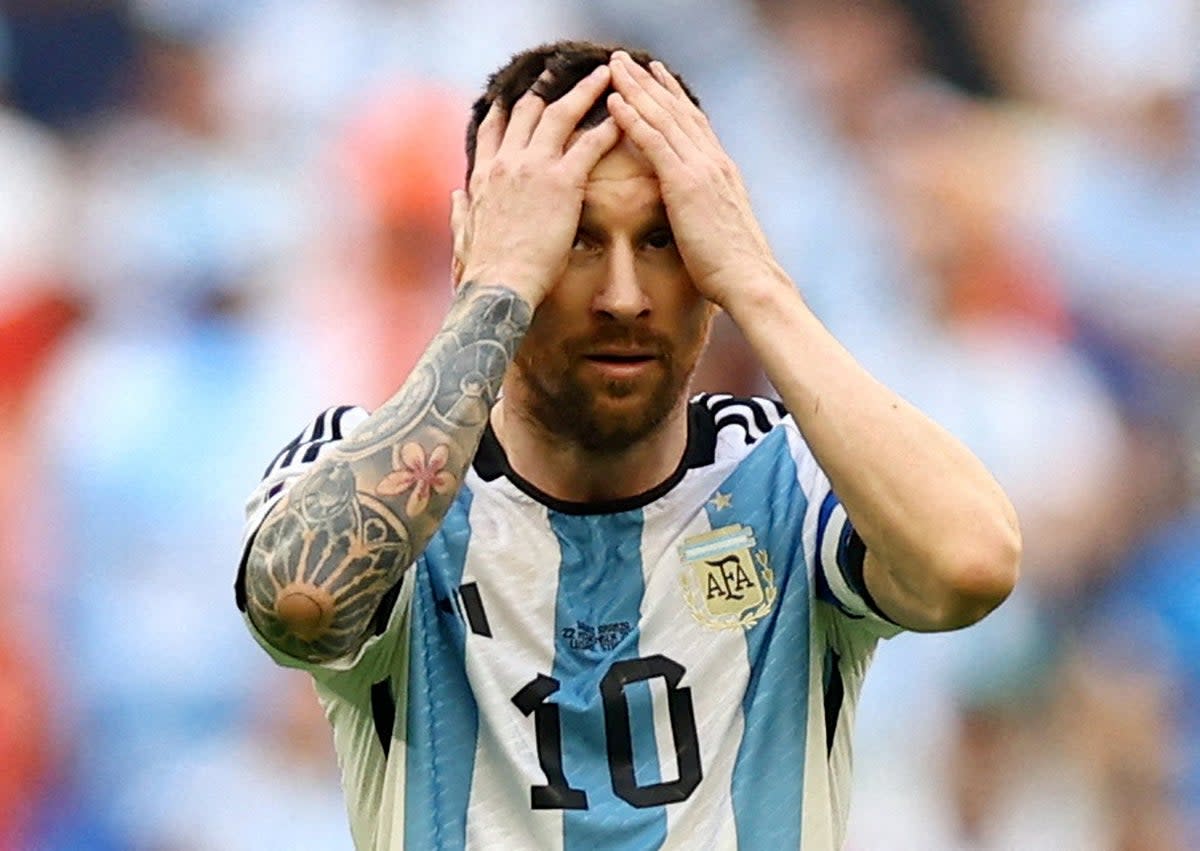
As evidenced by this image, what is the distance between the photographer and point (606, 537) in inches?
79.9

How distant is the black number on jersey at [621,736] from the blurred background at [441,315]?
4.99ft

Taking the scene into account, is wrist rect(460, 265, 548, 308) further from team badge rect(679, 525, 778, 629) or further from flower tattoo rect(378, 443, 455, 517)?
team badge rect(679, 525, 778, 629)

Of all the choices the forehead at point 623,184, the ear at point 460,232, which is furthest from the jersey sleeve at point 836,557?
the ear at point 460,232

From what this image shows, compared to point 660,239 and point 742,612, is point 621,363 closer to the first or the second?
point 660,239

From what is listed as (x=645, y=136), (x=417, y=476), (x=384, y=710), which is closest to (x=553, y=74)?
(x=645, y=136)

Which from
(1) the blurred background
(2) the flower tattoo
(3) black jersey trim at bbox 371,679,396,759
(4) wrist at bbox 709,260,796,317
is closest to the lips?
(4) wrist at bbox 709,260,796,317

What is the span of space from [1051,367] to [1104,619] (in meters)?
0.54

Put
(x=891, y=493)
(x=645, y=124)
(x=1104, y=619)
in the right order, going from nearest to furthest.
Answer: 1. (x=891, y=493)
2. (x=645, y=124)
3. (x=1104, y=619)

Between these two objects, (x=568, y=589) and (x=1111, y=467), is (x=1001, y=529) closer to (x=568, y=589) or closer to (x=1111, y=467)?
(x=568, y=589)

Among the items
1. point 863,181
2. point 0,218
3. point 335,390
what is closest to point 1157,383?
point 863,181

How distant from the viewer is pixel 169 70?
3.61 m

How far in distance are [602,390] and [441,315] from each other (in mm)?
1669

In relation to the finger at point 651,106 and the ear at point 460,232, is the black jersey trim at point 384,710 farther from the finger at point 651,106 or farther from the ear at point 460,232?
the finger at point 651,106

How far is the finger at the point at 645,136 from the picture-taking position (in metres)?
1.94
